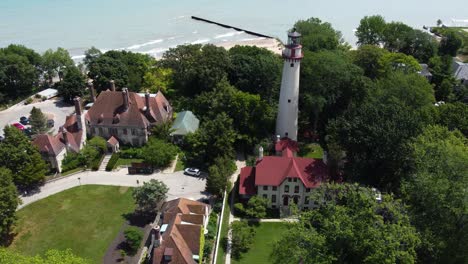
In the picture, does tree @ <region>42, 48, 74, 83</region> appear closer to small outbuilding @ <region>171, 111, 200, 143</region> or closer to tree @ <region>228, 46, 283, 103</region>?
small outbuilding @ <region>171, 111, 200, 143</region>

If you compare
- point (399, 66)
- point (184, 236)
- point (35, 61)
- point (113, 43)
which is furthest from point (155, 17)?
point (184, 236)

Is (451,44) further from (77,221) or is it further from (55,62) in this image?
(77,221)

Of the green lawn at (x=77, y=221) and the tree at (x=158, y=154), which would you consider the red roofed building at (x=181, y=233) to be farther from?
the tree at (x=158, y=154)

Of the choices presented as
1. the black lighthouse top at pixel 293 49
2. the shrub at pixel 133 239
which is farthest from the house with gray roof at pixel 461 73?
the shrub at pixel 133 239

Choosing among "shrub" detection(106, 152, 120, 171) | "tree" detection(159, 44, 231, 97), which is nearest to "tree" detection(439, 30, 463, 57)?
"tree" detection(159, 44, 231, 97)

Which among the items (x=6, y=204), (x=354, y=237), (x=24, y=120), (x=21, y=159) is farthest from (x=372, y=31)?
(x=6, y=204)

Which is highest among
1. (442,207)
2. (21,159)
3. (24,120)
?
(442,207)

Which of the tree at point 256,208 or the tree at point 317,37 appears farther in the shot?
the tree at point 317,37
